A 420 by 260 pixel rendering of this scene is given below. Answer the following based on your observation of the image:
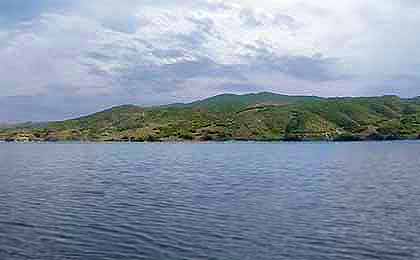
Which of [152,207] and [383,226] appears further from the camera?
[152,207]

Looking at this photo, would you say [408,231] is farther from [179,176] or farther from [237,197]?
[179,176]

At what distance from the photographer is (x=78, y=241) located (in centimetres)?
3275

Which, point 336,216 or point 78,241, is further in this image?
point 336,216

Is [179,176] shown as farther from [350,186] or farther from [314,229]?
[314,229]

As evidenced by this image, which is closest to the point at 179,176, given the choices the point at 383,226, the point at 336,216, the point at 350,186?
the point at 350,186

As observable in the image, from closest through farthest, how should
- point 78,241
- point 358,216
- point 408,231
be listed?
point 78,241
point 408,231
point 358,216

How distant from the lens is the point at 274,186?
65750 millimetres

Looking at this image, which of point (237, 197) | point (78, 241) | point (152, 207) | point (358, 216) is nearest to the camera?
point (78, 241)

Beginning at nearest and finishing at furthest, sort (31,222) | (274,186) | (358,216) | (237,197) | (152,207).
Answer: (31,222) → (358,216) → (152,207) → (237,197) → (274,186)

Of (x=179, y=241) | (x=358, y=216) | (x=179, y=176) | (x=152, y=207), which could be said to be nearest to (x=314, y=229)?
(x=358, y=216)

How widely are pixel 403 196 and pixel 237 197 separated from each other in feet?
58.1

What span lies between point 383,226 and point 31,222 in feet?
86.0

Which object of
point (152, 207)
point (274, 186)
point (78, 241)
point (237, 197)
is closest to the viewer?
point (78, 241)

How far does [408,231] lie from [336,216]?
7.33 m
